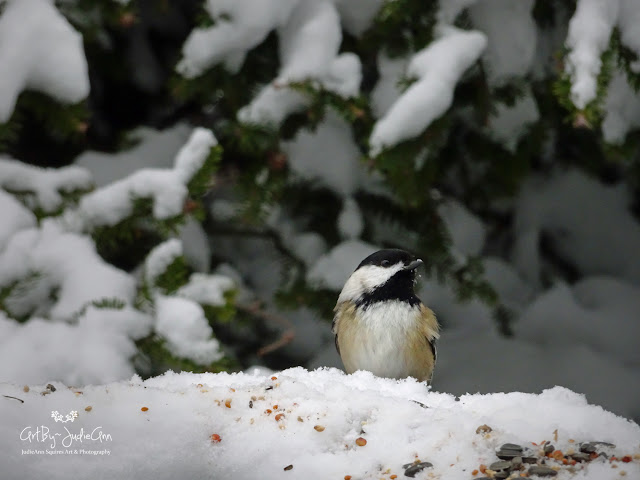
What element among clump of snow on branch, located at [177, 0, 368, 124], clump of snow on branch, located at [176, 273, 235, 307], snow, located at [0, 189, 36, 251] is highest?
clump of snow on branch, located at [177, 0, 368, 124]

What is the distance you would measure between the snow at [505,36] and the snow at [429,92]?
0.20 m

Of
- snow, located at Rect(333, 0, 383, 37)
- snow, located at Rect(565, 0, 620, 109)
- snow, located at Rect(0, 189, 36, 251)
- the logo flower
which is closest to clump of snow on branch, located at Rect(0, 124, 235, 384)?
snow, located at Rect(0, 189, 36, 251)

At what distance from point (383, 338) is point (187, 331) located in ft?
1.97

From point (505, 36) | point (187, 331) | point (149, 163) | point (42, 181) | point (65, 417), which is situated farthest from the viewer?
point (149, 163)

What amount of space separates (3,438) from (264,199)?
1.36 m

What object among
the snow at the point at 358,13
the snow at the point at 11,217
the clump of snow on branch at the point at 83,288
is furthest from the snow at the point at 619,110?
the snow at the point at 11,217

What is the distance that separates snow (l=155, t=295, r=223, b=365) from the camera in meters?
2.13

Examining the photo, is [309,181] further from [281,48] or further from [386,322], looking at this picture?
[386,322]

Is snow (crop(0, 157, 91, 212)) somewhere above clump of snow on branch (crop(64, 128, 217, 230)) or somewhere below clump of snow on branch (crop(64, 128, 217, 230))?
above

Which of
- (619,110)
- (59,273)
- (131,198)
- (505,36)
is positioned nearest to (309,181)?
(131,198)

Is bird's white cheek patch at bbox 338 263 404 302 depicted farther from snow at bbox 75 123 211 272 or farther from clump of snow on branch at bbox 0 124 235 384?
snow at bbox 75 123 211 272

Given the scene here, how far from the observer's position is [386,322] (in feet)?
7.35

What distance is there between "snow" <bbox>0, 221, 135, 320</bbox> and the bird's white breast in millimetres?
739

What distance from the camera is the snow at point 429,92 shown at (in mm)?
2256
